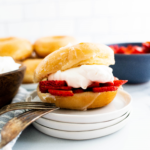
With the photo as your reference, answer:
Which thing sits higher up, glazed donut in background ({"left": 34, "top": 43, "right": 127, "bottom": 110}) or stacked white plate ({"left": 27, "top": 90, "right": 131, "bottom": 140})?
glazed donut in background ({"left": 34, "top": 43, "right": 127, "bottom": 110})

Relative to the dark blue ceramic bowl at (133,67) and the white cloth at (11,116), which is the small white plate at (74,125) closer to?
the white cloth at (11,116)

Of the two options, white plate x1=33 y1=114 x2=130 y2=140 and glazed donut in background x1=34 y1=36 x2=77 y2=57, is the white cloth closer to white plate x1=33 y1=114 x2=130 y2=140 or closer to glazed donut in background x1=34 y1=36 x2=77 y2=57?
white plate x1=33 y1=114 x2=130 y2=140

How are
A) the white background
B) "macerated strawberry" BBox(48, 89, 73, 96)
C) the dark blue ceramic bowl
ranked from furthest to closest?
1. the white background
2. the dark blue ceramic bowl
3. "macerated strawberry" BBox(48, 89, 73, 96)

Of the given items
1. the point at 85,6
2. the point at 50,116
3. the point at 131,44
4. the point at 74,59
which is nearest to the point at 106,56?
the point at 74,59

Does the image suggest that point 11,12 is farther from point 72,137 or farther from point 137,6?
point 72,137

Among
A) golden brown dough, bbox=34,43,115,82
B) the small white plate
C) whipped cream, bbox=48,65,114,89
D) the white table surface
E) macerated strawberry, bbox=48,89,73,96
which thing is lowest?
the white table surface

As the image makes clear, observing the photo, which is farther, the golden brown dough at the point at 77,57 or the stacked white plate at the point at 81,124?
the golden brown dough at the point at 77,57

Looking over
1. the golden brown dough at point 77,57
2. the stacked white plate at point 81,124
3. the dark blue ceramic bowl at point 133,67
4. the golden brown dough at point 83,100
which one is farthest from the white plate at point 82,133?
the dark blue ceramic bowl at point 133,67

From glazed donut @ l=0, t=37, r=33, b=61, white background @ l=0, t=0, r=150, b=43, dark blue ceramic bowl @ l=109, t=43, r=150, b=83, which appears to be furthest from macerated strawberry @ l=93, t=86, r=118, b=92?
white background @ l=0, t=0, r=150, b=43
